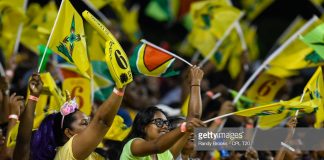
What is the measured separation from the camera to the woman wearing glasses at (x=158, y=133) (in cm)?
536

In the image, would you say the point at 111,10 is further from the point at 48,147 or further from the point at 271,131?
the point at 48,147

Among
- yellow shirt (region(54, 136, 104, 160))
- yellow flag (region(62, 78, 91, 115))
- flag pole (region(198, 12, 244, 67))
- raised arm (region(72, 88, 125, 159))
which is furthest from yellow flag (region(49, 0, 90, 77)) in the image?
flag pole (region(198, 12, 244, 67))

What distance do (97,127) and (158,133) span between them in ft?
2.94

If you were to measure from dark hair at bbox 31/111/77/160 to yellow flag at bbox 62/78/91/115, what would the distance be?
1.55 m

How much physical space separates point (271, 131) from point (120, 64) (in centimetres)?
186

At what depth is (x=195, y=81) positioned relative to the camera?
5832 mm

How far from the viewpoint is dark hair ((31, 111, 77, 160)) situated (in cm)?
591

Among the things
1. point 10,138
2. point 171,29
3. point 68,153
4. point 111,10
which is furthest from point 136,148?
point 171,29

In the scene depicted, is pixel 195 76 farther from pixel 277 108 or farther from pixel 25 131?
pixel 25 131

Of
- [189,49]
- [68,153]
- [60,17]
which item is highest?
[189,49]

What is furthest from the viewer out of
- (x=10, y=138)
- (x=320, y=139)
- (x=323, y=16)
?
(x=323, y=16)

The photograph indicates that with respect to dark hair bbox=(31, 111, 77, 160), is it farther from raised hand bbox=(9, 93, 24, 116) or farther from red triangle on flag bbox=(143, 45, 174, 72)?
red triangle on flag bbox=(143, 45, 174, 72)

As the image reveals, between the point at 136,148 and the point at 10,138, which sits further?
the point at 10,138

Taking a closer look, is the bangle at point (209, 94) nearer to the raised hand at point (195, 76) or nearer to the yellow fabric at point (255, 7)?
the raised hand at point (195, 76)
